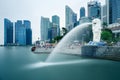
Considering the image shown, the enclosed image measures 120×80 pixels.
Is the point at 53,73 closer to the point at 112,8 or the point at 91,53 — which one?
the point at 91,53

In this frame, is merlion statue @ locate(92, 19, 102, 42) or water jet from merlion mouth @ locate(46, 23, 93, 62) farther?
water jet from merlion mouth @ locate(46, 23, 93, 62)

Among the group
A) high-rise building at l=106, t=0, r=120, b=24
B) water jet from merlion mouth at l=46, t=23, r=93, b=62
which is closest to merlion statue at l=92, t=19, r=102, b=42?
water jet from merlion mouth at l=46, t=23, r=93, b=62

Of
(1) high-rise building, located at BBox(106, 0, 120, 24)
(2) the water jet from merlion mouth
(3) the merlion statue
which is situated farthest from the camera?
(1) high-rise building, located at BBox(106, 0, 120, 24)

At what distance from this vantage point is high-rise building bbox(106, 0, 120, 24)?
141125mm

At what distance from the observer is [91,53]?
126 ft

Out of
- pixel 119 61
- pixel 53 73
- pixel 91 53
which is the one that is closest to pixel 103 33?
pixel 91 53

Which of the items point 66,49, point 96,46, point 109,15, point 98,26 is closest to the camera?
point 96,46

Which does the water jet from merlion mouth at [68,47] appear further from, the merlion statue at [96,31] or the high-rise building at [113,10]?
the high-rise building at [113,10]

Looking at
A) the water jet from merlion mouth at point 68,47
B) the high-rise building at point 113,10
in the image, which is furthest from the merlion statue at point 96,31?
the high-rise building at point 113,10

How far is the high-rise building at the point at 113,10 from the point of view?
141m

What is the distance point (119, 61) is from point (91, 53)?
24.2 ft

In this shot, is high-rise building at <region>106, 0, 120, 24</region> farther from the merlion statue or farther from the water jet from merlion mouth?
the merlion statue

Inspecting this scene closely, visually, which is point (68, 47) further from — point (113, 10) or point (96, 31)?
point (113, 10)

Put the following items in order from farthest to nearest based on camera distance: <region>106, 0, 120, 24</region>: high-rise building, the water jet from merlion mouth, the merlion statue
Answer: <region>106, 0, 120, 24</region>: high-rise building → the water jet from merlion mouth → the merlion statue
